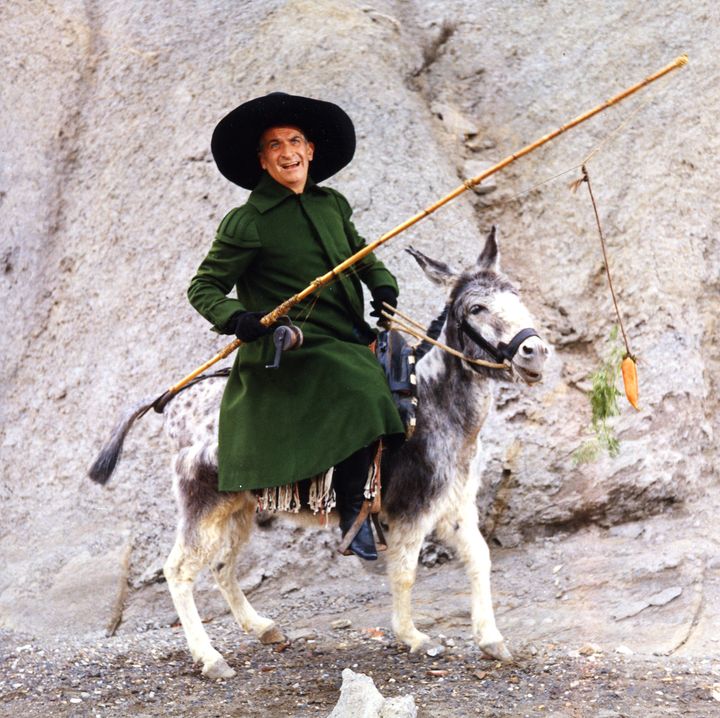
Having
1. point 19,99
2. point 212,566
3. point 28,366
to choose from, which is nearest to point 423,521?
point 212,566

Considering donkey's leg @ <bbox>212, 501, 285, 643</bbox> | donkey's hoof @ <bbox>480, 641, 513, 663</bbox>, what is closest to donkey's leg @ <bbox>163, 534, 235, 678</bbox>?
donkey's leg @ <bbox>212, 501, 285, 643</bbox>

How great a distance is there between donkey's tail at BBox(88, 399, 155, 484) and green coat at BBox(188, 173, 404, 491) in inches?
36.0

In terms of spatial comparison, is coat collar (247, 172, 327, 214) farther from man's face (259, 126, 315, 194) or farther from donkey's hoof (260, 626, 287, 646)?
donkey's hoof (260, 626, 287, 646)

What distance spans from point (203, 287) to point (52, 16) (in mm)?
6616

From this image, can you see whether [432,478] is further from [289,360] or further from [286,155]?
[286,155]

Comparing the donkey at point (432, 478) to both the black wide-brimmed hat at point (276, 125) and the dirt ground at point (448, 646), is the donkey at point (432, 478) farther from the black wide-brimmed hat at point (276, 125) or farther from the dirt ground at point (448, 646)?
the black wide-brimmed hat at point (276, 125)

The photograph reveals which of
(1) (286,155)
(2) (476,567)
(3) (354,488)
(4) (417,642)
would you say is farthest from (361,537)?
(1) (286,155)

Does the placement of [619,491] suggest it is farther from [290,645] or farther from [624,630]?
[290,645]

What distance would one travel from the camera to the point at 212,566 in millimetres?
6484

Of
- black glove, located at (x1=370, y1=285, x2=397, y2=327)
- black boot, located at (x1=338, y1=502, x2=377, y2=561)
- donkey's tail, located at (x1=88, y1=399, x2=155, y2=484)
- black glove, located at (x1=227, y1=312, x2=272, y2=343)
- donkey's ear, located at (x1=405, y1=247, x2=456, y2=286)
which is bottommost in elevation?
black boot, located at (x1=338, y1=502, x2=377, y2=561)

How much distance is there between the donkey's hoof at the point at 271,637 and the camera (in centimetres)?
A: 655

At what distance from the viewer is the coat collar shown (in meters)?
5.65

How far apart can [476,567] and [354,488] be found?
867 mm

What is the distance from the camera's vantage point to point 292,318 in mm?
5715
